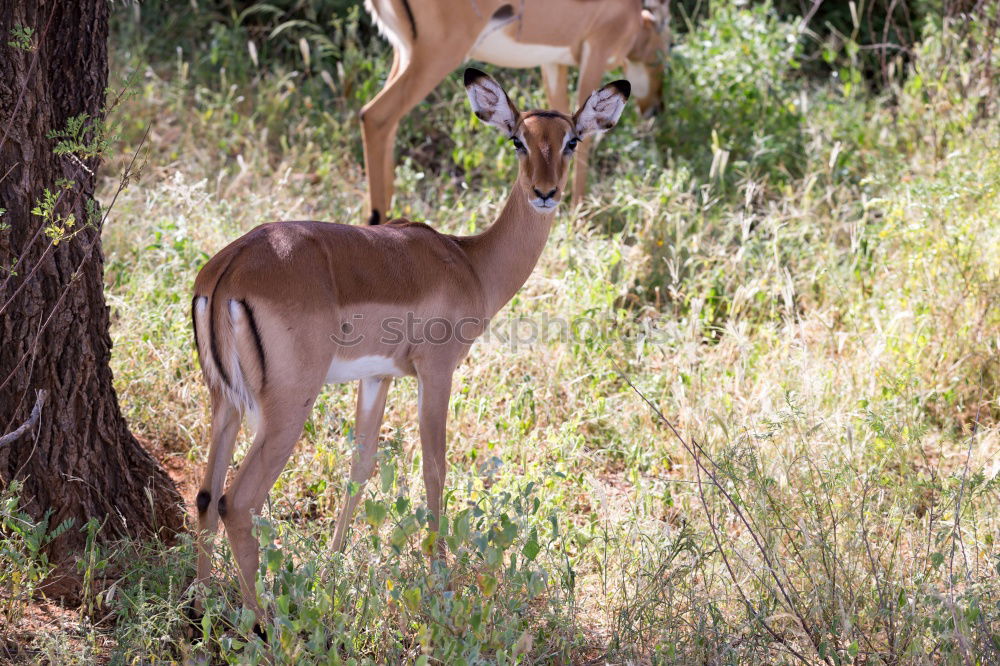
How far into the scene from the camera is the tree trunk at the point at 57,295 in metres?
3.10

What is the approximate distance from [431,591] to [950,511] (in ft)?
6.04

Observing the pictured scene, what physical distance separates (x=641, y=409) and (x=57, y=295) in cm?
213

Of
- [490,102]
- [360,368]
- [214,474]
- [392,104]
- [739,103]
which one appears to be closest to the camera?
[214,474]

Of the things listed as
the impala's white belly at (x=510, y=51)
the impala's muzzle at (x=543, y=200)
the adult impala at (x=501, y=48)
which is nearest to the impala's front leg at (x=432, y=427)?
the impala's muzzle at (x=543, y=200)

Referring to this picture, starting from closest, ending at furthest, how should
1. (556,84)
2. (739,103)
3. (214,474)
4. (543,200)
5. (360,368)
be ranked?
(214,474), (360,368), (543,200), (739,103), (556,84)

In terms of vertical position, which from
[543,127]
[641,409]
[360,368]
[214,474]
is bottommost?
[214,474]

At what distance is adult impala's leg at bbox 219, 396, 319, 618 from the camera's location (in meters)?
3.03

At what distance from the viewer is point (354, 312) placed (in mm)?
3217

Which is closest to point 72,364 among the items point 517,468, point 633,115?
point 517,468

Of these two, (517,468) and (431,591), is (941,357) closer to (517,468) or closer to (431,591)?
(517,468)

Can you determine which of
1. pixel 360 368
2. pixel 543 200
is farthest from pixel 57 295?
pixel 543 200

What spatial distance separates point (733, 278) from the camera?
205 inches

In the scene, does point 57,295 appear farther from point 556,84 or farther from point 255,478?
point 556,84

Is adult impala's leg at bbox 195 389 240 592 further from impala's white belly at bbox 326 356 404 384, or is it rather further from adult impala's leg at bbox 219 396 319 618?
impala's white belly at bbox 326 356 404 384
